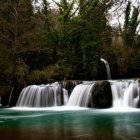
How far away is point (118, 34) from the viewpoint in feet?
105

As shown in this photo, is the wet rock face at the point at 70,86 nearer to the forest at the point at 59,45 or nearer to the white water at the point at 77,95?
the white water at the point at 77,95

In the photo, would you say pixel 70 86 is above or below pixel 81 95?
above

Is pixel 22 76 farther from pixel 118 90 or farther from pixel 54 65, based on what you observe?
pixel 118 90

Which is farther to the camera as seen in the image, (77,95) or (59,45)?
(59,45)

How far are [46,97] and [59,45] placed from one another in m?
7.30

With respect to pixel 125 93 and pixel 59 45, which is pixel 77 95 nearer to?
pixel 125 93

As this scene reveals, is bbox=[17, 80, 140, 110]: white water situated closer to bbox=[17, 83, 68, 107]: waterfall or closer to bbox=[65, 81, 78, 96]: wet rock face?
bbox=[17, 83, 68, 107]: waterfall

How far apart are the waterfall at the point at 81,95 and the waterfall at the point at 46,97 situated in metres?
0.64

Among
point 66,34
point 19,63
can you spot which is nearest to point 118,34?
point 66,34

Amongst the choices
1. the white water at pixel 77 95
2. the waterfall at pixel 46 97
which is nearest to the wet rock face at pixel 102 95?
the white water at pixel 77 95

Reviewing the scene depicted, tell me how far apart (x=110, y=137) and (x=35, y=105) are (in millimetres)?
13647

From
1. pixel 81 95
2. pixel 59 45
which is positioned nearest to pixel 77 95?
pixel 81 95

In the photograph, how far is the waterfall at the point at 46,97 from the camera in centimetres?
2341

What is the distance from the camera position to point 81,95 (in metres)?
22.3
